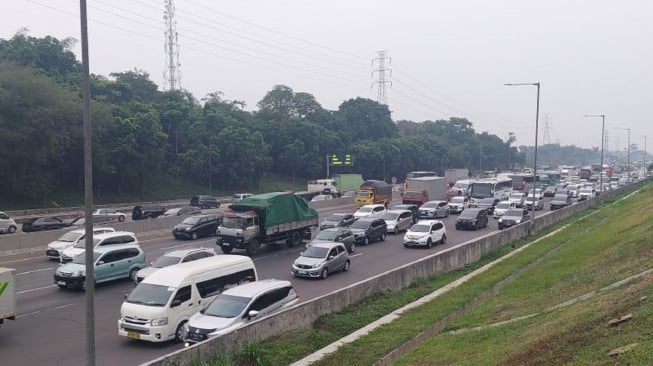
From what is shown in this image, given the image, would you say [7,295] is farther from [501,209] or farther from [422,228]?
[501,209]

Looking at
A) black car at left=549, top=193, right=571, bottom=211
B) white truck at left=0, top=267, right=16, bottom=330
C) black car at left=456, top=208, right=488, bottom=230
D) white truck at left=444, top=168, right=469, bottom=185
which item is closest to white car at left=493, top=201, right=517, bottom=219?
black car at left=456, top=208, right=488, bottom=230

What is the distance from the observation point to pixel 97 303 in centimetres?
1873

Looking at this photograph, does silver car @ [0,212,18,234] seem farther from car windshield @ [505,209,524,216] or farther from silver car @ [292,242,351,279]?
car windshield @ [505,209,524,216]

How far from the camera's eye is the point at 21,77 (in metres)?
51.5

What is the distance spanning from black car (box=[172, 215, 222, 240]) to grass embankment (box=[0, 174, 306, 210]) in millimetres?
25148

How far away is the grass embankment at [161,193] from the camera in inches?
2159

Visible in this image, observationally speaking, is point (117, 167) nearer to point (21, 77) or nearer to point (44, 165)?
point (44, 165)

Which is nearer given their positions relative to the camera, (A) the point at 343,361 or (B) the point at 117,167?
(A) the point at 343,361

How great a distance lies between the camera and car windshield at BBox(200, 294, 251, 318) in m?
14.4

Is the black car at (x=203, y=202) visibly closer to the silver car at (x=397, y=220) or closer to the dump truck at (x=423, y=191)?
the dump truck at (x=423, y=191)

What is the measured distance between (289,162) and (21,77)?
4339cm

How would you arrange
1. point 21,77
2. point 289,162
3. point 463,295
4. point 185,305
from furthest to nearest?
point 289,162, point 21,77, point 463,295, point 185,305

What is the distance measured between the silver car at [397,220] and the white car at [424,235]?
183 inches

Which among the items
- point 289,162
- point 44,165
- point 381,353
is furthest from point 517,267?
point 289,162
